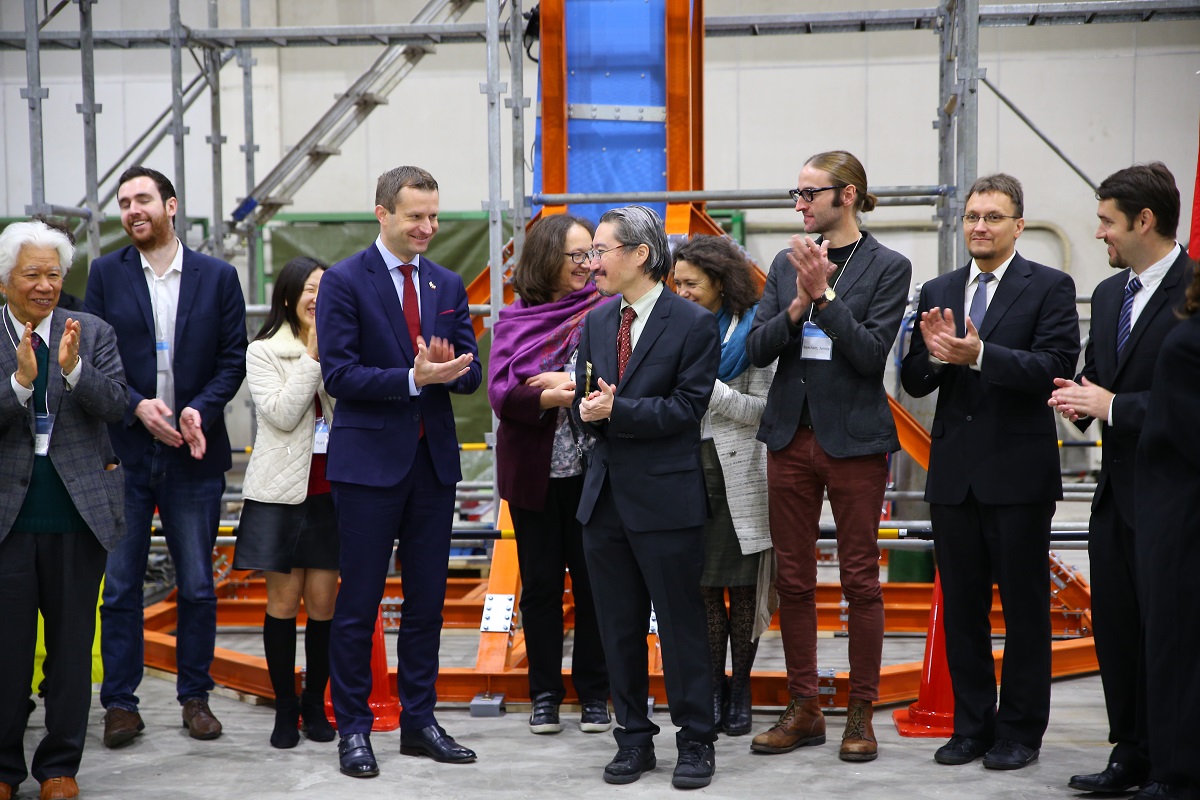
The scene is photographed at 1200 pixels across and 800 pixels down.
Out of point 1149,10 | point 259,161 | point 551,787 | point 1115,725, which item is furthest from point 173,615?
point 259,161

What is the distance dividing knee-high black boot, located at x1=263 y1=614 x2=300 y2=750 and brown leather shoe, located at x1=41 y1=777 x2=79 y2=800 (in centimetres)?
72

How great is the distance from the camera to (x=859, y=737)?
12.6ft

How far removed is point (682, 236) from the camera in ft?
16.2

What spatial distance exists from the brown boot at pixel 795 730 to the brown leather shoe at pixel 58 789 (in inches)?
85.3

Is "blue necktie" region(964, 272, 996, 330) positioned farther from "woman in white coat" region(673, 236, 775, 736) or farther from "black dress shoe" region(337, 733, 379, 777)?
"black dress shoe" region(337, 733, 379, 777)

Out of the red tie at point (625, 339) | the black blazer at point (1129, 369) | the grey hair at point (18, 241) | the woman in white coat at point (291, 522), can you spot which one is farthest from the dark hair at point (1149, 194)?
the grey hair at point (18, 241)

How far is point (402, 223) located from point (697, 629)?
1.63m

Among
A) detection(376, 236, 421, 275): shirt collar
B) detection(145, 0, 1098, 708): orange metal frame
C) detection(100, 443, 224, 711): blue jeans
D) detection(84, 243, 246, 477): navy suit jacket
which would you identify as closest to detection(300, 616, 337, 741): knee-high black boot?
detection(100, 443, 224, 711): blue jeans

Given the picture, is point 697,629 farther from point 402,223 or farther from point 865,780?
point 402,223

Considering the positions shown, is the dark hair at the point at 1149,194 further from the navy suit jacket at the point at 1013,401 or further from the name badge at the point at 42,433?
the name badge at the point at 42,433

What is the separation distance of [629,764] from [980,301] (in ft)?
6.22

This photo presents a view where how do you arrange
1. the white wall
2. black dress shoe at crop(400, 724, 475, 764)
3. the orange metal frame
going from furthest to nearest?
the white wall → the orange metal frame → black dress shoe at crop(400, 724, 475, 764)

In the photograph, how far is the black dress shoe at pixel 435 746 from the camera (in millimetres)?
3883

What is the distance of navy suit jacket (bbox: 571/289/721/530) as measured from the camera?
3.57m
